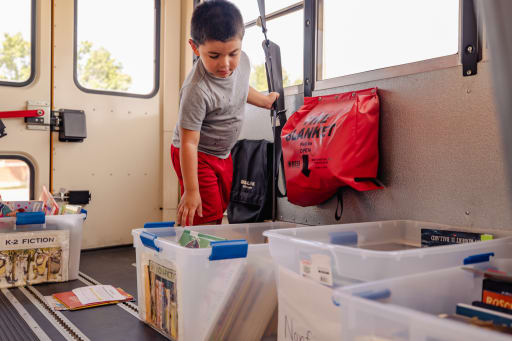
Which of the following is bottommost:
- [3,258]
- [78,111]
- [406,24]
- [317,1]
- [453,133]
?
[3,258]

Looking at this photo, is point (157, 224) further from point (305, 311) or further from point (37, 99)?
point (37, 99)

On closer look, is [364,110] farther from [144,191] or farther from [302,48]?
[144,191]

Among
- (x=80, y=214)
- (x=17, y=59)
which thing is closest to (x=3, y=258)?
(x=80, y=214)

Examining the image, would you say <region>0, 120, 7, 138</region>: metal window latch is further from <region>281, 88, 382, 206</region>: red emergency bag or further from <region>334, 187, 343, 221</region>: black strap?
<region>334, 187, 343, 221</region>: black strap

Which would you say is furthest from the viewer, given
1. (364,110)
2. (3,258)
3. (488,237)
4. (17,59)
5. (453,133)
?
(17,59)

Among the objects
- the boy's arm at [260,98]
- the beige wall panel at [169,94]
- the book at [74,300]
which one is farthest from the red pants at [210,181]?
the beige wall panel at [169,94]

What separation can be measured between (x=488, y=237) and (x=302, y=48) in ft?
4.03

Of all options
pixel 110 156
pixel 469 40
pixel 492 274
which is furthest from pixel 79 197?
pixel 492 274

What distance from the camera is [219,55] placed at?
1.66 meters

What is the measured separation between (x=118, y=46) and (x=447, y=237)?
236 cm

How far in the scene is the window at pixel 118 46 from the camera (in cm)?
273

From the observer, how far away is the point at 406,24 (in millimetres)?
1636

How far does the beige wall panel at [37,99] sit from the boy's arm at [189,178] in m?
1.33

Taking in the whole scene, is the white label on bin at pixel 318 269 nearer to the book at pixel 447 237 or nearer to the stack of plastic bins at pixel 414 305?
the stack of plastic bins at pixel 414 305
